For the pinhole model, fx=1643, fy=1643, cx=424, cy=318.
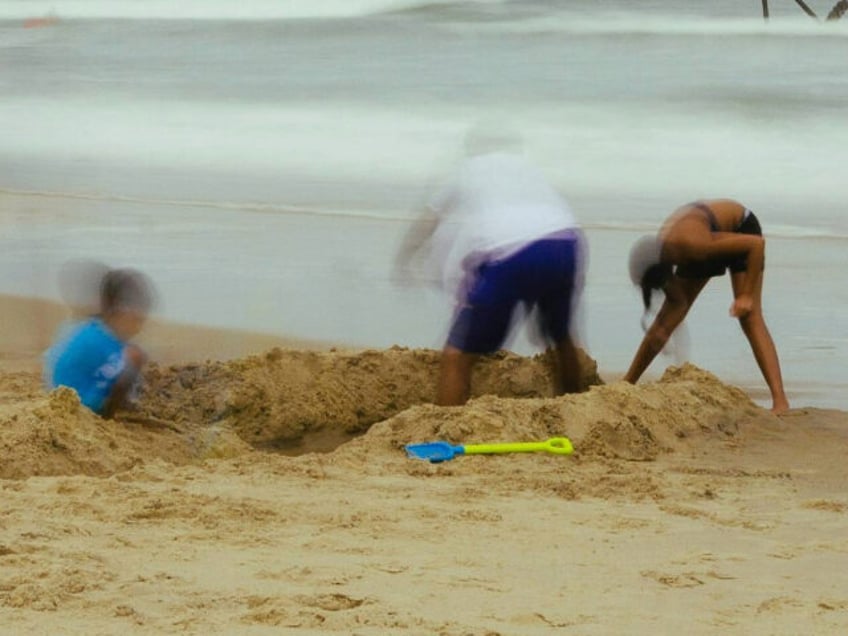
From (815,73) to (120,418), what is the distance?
15.3 meters

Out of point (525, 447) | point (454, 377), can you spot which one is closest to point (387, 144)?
point (454, 377)

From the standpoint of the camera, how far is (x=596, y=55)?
71.6 ft

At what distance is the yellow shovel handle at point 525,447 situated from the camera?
5.23 m

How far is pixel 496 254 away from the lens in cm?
589

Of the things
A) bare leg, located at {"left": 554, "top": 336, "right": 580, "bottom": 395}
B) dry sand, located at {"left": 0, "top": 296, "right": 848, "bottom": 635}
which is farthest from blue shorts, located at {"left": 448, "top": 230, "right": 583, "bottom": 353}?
dry sand, located at {"left": 0, "top": 296, "right": 848, "bottom": 635}

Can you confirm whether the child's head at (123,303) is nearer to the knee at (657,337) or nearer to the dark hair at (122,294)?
the dark hair at (122,294)

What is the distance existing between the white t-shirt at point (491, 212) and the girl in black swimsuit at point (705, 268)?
0.63 meters

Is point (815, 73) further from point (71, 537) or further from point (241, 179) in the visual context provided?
point (71, 537)

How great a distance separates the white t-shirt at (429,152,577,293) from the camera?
5.90 m

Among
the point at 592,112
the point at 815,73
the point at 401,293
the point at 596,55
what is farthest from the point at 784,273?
the point at 596,55

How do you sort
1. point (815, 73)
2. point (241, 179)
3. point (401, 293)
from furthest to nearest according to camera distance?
point (815, 73) → point (241, 179) → point (401, 293)

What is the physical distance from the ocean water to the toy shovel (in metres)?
1.76

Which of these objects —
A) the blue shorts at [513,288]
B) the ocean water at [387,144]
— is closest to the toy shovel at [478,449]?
the blue shorts at [513,288]

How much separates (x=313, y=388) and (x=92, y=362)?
111 centimetres
